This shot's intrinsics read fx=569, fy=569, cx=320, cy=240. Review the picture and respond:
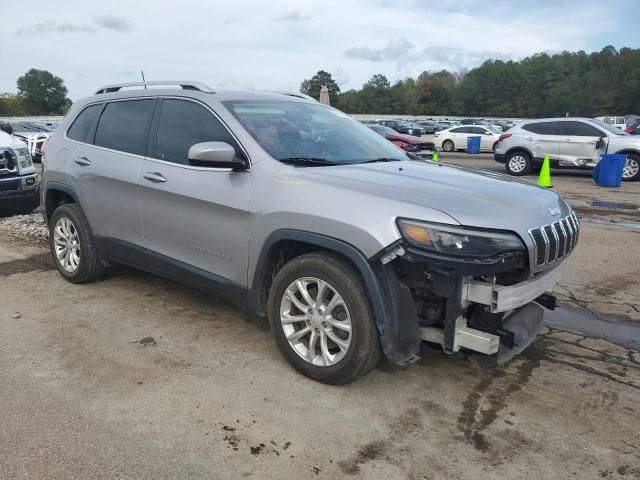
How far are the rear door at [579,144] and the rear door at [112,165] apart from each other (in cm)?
1395

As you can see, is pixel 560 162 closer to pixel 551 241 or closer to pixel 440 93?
pixel 551 241

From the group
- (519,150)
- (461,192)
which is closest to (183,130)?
(461,192)

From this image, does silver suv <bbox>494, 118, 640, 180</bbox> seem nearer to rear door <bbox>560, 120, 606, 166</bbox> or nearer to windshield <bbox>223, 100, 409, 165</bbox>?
rear door <bbox>560, 120, 606, 166</bbox>

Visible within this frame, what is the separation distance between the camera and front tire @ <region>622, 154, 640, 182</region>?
15289mm

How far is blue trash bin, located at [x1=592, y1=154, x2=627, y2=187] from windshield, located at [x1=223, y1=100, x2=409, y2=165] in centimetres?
1154

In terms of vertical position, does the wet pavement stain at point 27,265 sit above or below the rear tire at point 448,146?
below

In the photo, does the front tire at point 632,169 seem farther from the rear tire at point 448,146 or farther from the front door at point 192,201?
the front door at point 192,201

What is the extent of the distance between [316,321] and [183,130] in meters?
1.84

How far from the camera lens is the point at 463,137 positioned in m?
28.6

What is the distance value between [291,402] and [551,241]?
1757mm

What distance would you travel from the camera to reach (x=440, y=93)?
124 m

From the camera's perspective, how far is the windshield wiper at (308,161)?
3701 mm

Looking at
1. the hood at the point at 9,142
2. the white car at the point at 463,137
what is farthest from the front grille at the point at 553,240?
the white car at the point at 463,137

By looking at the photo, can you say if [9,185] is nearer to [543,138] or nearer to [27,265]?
[27,265]
